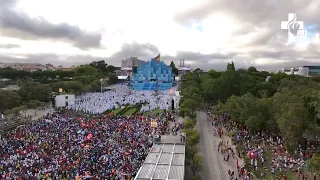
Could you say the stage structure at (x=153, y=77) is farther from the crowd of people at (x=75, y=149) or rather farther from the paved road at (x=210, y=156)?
the crowd of people at (x=75, y=149)

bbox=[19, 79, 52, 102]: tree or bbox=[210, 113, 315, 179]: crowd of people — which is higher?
bbox=[19, 79, 52, 102]: tree

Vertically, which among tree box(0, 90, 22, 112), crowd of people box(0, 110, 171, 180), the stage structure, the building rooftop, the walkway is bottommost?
the walkway

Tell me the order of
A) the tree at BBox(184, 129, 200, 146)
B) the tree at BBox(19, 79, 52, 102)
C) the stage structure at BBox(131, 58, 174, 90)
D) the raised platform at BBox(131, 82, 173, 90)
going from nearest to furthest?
the tree at BBox(184, 129, 200, 146)
the tree at BBox(19, 79, 52, 102)
the raised platform at BBox(131, 82, 173, 90)
the stage structure at BBox(131, 58, 174, 90)

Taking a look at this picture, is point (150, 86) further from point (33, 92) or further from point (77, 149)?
point (77, 149)

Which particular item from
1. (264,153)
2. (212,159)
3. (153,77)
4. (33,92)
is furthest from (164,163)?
(153,77)

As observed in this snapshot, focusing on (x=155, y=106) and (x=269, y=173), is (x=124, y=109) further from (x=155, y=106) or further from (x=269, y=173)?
(x=269, y=173)

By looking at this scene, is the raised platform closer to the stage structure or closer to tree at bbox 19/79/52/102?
the stage structure

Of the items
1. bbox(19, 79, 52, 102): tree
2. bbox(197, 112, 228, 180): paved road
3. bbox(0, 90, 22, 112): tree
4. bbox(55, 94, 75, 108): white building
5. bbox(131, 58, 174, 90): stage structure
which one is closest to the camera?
bbox(197, 112, 228, 180): paved road

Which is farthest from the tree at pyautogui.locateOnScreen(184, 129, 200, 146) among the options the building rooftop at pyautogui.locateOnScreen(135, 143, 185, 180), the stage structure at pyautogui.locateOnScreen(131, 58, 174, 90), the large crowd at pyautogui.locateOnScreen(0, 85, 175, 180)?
the stage structure at pyautogui.locateOnScreen(131, 58, 174, 90)
